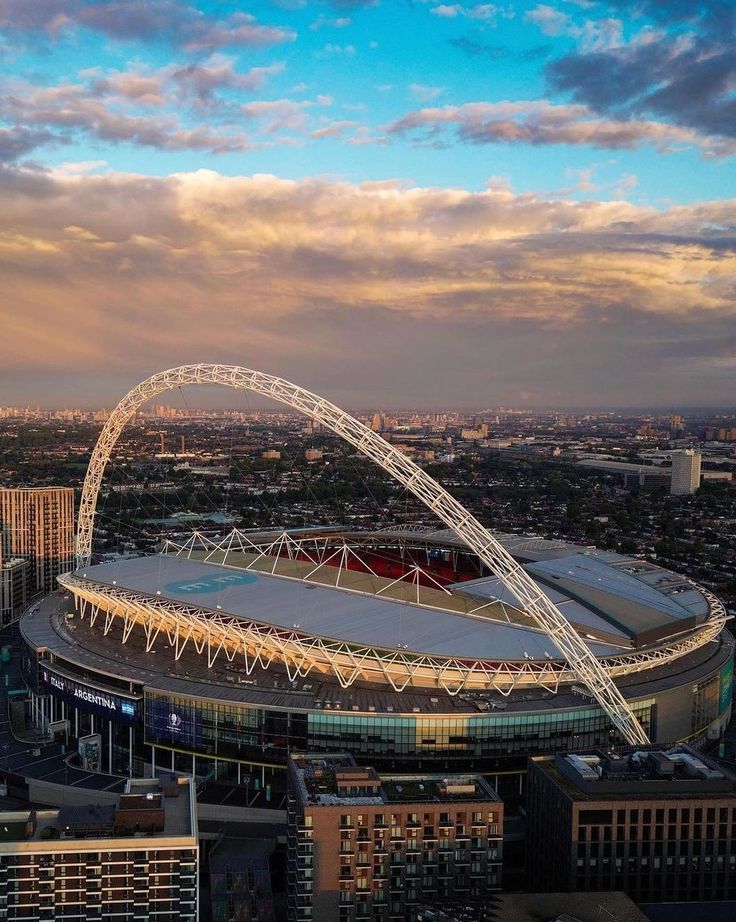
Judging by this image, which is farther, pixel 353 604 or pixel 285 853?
pixel 353 604

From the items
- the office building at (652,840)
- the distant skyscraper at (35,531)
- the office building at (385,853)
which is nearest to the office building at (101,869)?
the office building at (385,853)

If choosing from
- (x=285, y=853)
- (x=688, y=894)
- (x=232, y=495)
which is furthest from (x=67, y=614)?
(x=232, y=495)

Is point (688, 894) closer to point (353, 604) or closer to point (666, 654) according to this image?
point (666, 654)

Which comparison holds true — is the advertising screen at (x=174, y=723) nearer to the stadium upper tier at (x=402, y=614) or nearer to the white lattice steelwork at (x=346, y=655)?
the white lattice steelwork at (x=346, y=655)

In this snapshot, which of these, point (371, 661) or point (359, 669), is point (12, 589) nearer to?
point (359, 669)

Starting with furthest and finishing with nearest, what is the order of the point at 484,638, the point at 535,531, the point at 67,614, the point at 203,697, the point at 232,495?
the point at 232,495 < the point at 535,531 < the point at 67,614 < the point at 484,638 < the point at 203,697

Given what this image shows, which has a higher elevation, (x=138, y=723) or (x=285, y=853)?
(x=138, y=723)

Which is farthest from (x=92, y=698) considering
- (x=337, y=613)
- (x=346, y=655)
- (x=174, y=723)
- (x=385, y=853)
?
(x=385, y=853)

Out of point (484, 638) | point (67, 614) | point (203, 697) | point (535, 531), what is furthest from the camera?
point (535, 531)
